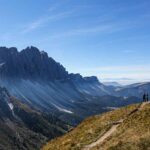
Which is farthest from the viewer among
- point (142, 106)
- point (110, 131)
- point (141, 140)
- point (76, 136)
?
point (142, 106)

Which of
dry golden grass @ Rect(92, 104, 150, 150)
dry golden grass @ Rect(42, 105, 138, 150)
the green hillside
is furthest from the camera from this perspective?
dry golden grass @ Rect(42, 105, 138, 150)

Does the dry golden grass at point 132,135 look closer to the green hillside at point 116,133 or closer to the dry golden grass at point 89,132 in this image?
the green hillside at point 116,133

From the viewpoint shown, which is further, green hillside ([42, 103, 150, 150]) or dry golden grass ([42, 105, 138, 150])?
dry golden grass ([42, 105, 138, 150])

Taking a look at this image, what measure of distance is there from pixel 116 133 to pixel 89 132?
20.8 ft

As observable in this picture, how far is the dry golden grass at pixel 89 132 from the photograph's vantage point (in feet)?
171

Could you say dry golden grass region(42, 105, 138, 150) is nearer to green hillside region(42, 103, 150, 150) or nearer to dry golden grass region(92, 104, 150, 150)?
green hillside region(42, 103, 150, 150)

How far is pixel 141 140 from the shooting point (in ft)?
146

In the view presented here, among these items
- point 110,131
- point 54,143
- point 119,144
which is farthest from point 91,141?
point 54,143

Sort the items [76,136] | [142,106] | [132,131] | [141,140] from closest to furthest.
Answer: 1. [141,140]
2. [132,131]
3. [76,136]
4. [142,106]

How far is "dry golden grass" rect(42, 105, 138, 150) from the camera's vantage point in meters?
52.1

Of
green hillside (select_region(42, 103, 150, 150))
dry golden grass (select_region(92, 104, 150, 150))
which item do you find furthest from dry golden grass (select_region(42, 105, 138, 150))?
dry golden grass (select_region(92, 104, 150, 150))

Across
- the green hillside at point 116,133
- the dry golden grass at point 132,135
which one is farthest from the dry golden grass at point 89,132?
the dry golden grass at point 132,135

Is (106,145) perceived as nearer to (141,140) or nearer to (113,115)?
(141,140)

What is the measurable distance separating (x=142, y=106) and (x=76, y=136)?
1248 cm
